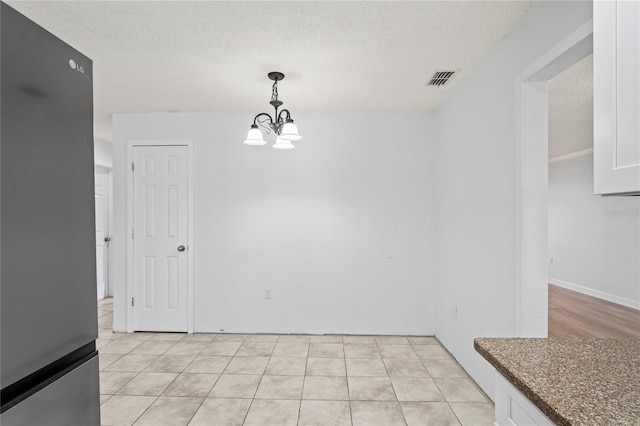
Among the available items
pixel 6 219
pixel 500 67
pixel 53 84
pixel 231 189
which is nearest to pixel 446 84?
pixel 500 67

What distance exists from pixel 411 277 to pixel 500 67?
7.30 ft

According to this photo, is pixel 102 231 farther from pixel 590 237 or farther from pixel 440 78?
pixel 590 237

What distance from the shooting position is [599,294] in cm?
521

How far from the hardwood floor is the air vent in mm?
2936

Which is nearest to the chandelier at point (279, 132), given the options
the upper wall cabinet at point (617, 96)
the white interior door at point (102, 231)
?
the upper wall cabinet at point (617, 96)

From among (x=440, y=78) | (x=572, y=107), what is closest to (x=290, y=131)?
(x=440, y=78)

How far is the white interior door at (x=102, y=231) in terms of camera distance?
5008mm

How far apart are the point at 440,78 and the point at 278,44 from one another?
1.42 m

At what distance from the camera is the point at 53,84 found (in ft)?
2.92

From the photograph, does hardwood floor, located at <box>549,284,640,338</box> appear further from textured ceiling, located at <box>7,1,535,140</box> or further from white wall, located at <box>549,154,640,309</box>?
textured ceiling, located at <box>7,1,535,140</box>

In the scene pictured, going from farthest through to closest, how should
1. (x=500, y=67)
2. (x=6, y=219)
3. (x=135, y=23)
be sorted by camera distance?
(x=500, y=67), (x=135, y=23), (x=6, y=219)

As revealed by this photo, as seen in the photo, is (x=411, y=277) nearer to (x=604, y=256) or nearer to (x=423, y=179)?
(x=423, y=179)

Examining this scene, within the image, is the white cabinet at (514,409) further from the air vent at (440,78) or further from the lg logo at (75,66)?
the air vent at (440,78)

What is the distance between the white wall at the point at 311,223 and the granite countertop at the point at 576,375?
253 centimetres
